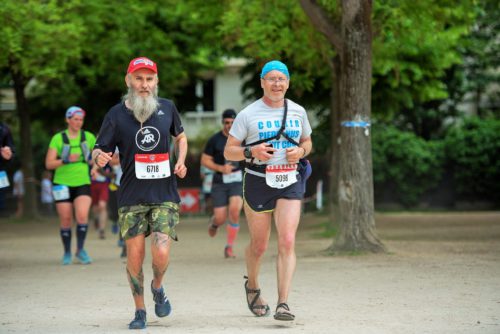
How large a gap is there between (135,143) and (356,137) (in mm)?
6386

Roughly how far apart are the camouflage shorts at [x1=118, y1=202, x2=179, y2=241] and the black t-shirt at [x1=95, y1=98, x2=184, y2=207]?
5 cm

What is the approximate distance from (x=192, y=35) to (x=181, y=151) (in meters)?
19.2

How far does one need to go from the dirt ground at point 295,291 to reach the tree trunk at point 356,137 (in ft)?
1.51

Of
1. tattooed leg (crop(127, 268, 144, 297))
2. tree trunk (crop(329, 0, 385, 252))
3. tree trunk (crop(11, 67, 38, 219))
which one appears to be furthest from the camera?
tree trunk (crop(11, 67, 38, 219))

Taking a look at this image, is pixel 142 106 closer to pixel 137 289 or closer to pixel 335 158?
pixel 137 289

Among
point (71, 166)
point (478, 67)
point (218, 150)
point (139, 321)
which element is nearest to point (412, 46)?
point (218, 150)

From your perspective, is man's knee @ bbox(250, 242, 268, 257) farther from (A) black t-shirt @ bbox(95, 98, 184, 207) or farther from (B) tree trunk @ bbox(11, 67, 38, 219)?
(B) tree trunk @ bbox(11, 67, 38, 219)

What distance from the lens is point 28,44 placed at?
21.2 m

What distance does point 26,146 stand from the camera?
2691cm

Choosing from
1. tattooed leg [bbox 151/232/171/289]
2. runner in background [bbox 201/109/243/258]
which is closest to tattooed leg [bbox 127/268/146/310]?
tattooed leg [bbox 151/232/171/289]

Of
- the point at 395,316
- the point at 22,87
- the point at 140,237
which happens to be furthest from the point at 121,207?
the point at 22,87

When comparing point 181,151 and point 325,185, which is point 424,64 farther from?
point 181,151

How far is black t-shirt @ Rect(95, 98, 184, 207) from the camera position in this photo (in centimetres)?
781

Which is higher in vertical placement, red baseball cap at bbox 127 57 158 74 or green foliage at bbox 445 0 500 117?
green foliage at bbox 445 0 500 117
